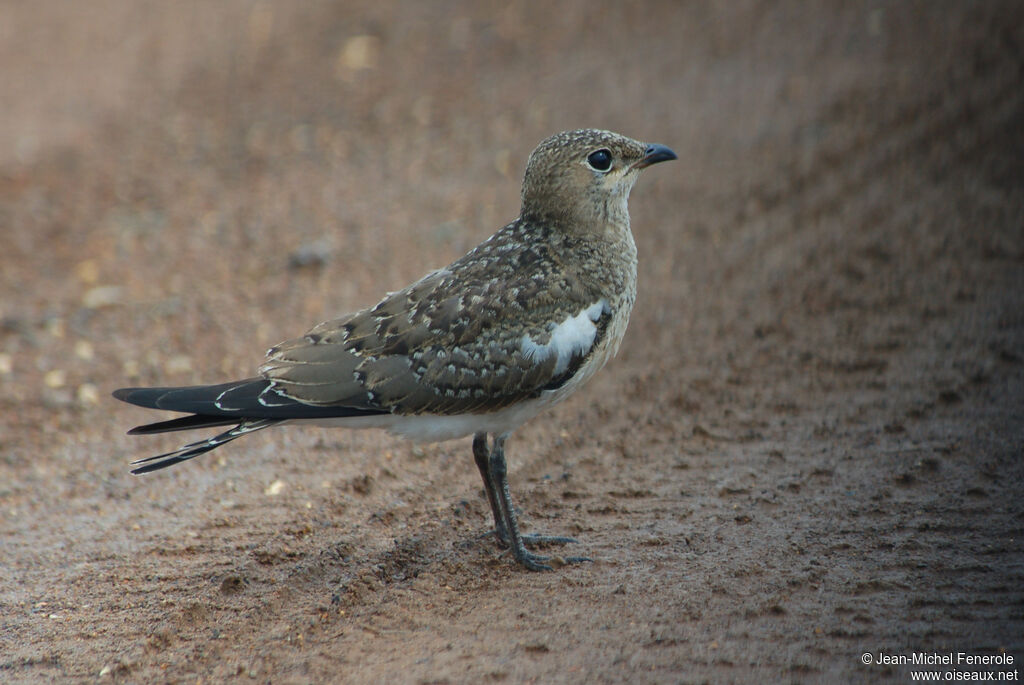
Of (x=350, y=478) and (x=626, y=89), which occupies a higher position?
(x=626, y=89)

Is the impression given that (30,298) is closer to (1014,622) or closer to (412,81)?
(412,81)

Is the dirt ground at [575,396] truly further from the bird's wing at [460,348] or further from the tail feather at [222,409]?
the bird's wing at [460,348]

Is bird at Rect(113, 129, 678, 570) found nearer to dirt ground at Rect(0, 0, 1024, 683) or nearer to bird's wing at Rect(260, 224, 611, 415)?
bird's wing at Rect(260, 224, 611, 415)

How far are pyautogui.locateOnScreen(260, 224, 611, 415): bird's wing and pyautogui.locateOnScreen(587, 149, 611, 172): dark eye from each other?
0.66 m

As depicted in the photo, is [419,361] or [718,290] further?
[718,290]

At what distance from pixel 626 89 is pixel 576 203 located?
18.7 ft

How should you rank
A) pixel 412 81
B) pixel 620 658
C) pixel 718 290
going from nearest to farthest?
1. pixel 620 658
2. pixel 718 290
3. pixel 412 81

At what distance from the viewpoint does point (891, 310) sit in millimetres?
7879

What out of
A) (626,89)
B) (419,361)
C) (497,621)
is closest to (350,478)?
(419,361)

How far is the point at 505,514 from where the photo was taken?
5.50 metres

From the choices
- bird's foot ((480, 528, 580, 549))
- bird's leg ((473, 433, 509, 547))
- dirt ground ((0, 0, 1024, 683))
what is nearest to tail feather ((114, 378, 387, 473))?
bird's leg ((473, 433, 509, 547))

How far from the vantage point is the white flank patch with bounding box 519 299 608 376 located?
5418mm

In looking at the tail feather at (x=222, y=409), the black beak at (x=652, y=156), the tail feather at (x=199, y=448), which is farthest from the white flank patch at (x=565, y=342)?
the tail feather at (x=199, y=448)

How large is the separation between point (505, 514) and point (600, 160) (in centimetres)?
207
